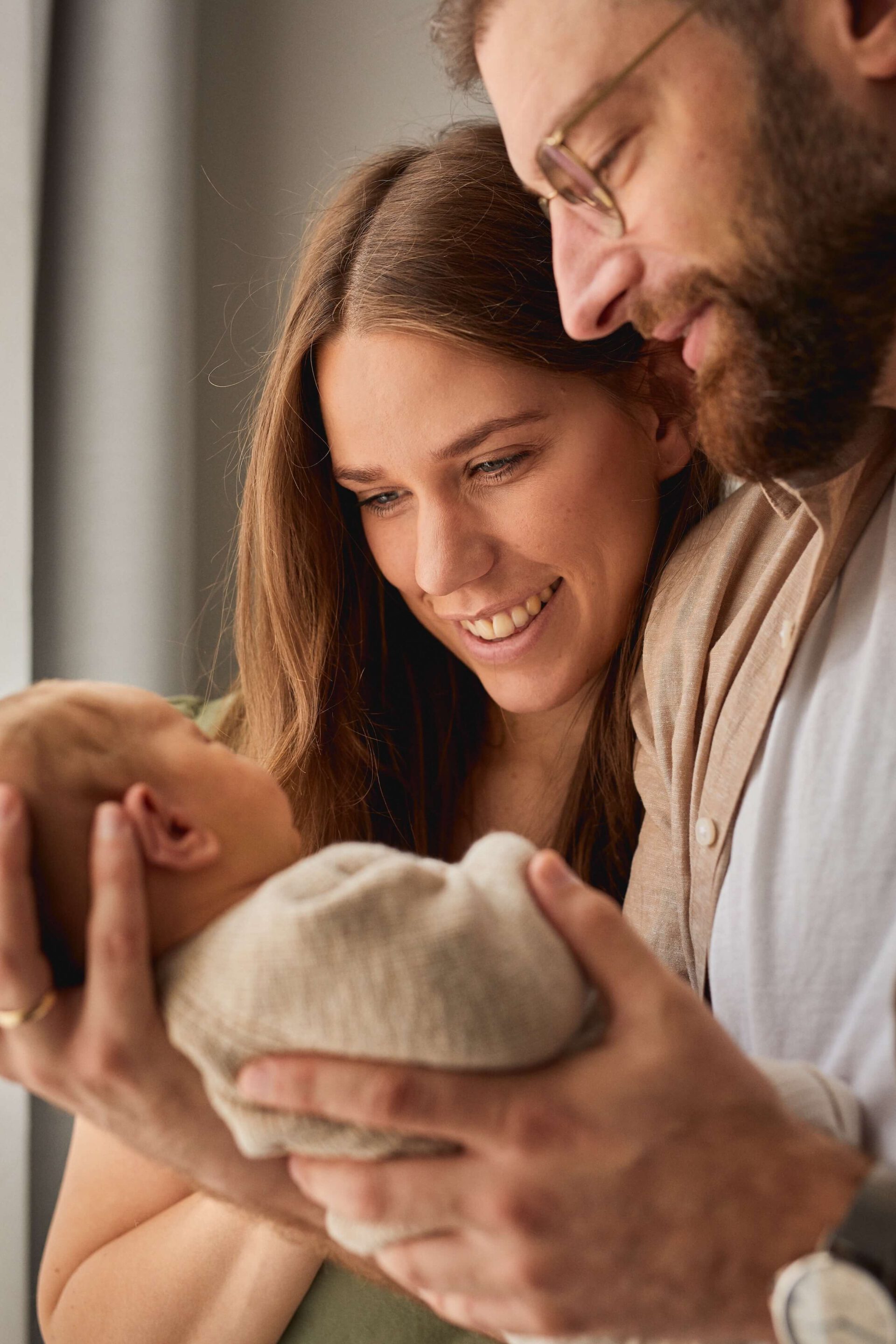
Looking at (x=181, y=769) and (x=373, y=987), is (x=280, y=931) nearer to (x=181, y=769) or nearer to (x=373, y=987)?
(x=373, y=987)

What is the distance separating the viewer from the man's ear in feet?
4.11

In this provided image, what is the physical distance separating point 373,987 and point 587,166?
97 centimetres

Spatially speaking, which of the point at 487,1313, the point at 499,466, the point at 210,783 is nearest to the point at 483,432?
the point at 499,466

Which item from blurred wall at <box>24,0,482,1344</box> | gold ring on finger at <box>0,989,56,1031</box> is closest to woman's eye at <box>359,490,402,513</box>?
blurred wall at <box>24,0,482,1344</box>

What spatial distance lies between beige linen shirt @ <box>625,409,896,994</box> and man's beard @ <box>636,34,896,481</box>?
0.27 ft

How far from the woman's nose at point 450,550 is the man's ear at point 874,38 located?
81 centimetres

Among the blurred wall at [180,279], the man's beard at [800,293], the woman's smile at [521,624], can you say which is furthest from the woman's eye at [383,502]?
the blurred wall at [180,279]

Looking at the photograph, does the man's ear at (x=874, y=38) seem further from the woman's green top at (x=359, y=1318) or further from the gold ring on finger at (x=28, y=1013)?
the woman's green top at (x=359, y=1318)

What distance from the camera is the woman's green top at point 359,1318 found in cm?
159

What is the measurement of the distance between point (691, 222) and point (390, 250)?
64 cm

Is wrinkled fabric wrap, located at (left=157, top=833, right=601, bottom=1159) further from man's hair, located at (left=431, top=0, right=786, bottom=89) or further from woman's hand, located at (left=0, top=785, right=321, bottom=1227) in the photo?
man's hair, located at (left=431, top=0, right=786, bottom=89)

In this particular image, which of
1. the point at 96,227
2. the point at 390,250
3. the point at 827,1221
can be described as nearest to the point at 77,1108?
the point at 827,1221

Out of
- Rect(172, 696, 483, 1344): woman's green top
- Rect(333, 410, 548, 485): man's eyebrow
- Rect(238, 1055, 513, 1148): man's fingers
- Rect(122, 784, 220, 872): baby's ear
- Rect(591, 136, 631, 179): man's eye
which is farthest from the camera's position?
Rect(333, 410, 548, 485): man's eyebrow

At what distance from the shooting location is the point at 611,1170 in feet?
3.36
